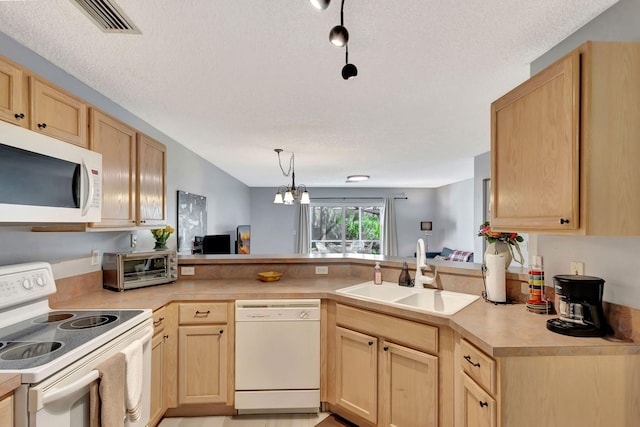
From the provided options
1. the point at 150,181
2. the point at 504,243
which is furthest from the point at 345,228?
the point at 504,243

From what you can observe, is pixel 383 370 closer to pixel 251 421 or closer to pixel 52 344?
pixel 251 421

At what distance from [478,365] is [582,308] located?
0.52 meters

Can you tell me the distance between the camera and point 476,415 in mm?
1473

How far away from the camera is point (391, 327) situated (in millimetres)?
1957

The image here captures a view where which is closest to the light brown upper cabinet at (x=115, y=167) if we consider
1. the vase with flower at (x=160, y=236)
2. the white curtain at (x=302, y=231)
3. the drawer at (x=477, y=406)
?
the vase with flower at (x=160, y=236)

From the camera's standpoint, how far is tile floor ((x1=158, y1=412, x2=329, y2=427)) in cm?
226

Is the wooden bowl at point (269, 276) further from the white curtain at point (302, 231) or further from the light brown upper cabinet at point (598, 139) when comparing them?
the white curtain at point (302, 231)

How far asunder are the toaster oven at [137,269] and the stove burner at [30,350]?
975 mm

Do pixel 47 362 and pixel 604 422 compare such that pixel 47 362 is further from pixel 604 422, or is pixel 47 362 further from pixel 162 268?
pixel 604 422

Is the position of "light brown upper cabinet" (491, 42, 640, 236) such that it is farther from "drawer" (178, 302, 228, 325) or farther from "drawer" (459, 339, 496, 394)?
"drawer" (178, 302, 228, 325)

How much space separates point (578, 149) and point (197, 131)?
10.3ft

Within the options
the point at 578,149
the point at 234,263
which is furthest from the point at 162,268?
the point at 578,149

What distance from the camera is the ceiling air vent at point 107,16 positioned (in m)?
1.37

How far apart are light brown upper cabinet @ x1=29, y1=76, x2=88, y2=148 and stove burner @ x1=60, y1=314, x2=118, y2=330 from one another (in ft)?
3.08
